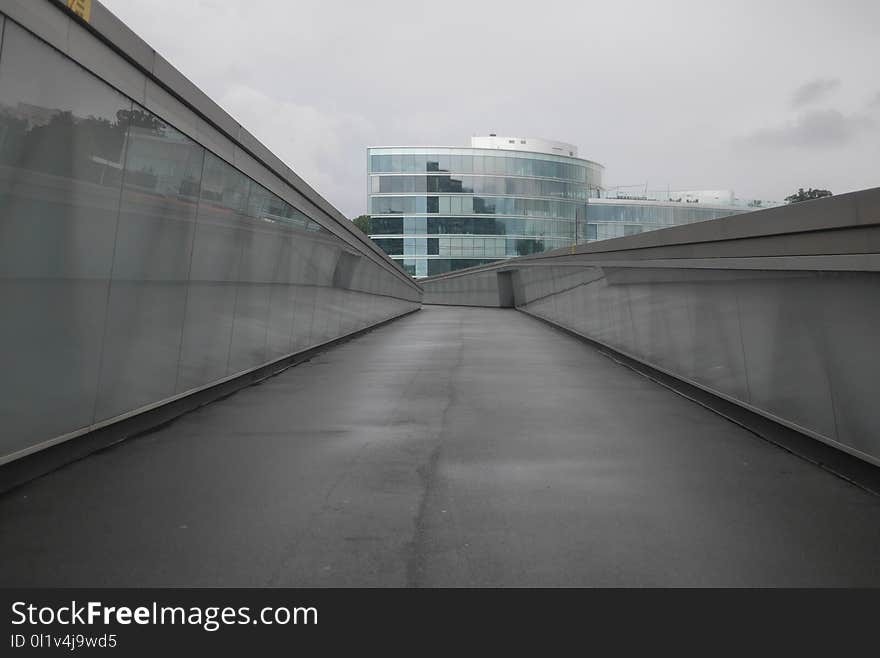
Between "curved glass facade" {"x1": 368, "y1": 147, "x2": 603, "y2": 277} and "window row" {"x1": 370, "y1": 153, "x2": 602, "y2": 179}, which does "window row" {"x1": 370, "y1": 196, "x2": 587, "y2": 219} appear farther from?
"window row" {"x1": 370, "y1": 153, "x2": 602, "y2": 179}

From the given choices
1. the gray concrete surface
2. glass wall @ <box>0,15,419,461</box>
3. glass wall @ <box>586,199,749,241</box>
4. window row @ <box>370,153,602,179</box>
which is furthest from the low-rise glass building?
the gray concrete surface

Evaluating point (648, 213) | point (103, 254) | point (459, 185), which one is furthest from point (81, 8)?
point (648, 213)

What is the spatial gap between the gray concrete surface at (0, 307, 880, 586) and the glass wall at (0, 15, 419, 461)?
1.57 feet

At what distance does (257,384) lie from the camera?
8219 millimetres

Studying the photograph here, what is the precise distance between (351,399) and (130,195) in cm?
304

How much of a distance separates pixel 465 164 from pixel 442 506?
68.9m

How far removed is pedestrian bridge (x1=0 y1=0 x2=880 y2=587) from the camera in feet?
10.3

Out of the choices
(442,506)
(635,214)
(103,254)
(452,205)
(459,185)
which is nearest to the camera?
(442,506)

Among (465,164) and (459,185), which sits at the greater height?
(465,164)

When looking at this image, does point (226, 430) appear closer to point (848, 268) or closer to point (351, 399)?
point (351, 399)

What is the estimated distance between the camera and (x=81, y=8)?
410 centimetres

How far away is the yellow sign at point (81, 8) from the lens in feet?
13.2

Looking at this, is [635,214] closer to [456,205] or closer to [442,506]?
[456,205]

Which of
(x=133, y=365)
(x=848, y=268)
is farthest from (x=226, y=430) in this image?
(x=848, y=268)
